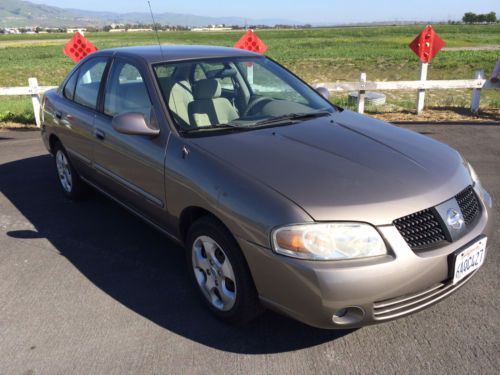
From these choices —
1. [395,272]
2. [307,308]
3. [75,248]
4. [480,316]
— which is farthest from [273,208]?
[75,248]

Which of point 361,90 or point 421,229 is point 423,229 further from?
point 361,90

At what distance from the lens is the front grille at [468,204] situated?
275cm

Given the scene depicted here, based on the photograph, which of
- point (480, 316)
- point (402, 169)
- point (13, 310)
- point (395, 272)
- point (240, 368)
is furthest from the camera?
point (13, 310)

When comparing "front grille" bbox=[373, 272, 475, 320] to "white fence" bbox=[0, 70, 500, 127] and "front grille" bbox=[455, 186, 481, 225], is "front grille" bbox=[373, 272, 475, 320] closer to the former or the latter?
"front grille" bbox=[455, 186, 481, 225]

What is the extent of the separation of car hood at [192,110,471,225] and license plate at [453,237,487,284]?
32cm

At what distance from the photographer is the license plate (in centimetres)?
255

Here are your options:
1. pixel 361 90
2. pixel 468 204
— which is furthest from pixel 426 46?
pixel 468 204

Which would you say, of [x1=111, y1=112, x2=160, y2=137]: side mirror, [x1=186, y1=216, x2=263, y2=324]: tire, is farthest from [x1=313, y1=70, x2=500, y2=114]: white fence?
[x1=186, y1=216, x2=263, y2=324]: tire

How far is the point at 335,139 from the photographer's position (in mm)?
3240

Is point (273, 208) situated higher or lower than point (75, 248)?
higher

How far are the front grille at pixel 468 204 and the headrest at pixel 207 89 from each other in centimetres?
198

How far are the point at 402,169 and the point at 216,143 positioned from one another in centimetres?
118

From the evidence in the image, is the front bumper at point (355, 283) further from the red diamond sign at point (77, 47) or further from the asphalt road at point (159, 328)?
the red diamond sign at point (77, 47)

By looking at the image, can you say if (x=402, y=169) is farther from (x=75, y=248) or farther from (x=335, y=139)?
(x=75, y=248)
